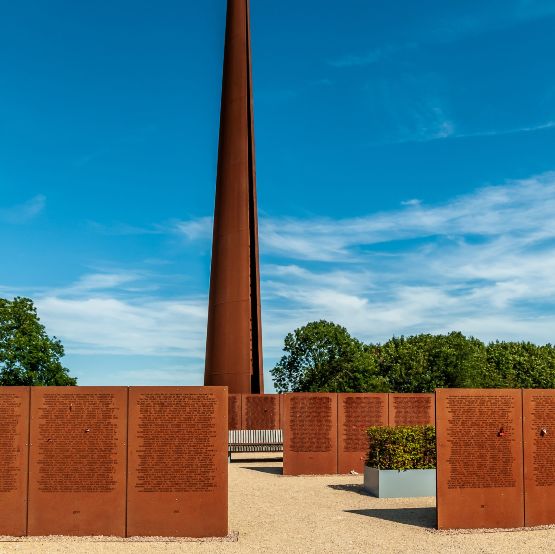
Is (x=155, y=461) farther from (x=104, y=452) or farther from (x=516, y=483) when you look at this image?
(x=516, y=483)

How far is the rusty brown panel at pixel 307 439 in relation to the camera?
1781cm

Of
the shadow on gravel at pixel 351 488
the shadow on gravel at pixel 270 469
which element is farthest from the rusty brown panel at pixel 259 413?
the shadow on gravel at pixel 351 488

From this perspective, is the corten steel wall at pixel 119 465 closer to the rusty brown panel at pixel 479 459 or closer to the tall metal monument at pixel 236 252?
the rusty brown panel at pixel 479 459

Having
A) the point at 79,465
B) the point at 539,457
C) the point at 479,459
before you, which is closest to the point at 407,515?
the point at 479,459

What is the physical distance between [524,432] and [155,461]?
5508 mm

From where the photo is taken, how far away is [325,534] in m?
10.7

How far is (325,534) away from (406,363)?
113ft

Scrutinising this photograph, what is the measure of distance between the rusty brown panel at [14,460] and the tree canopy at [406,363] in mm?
26579

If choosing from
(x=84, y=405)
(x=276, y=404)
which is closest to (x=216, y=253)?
(x=276, y=404)

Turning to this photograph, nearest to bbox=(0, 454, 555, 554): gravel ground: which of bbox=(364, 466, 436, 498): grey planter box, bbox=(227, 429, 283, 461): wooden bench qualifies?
bbox=(364, 466, 436, 498): grey planter box

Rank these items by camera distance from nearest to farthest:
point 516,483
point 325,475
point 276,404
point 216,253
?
point 516,483 → point 325,475 → point 276,404 → point 216,253

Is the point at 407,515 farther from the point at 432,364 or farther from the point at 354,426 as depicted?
the point at 432,364

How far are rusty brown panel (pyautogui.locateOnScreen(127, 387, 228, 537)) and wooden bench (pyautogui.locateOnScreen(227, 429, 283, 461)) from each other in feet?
43.4

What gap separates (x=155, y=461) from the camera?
10.5 m
